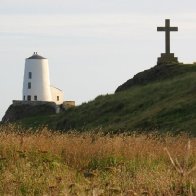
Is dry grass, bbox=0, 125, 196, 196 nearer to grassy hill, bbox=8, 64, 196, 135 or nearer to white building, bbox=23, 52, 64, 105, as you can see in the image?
grassy hill, bbox=8, 64, 196, 135

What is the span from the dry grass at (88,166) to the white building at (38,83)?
76.3 metres

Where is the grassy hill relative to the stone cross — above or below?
below

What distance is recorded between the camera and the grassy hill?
31.4 meters

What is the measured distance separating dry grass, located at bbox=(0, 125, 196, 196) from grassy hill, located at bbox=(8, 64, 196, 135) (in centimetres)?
1150

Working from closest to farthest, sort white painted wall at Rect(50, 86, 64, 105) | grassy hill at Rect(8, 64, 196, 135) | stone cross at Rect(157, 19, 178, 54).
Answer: grassy hill at Rect(8, 64, 196, 135), stone cross at Rect(157, 19, 178, 54), white painted wall at Rect(50, 86, 64, 105)

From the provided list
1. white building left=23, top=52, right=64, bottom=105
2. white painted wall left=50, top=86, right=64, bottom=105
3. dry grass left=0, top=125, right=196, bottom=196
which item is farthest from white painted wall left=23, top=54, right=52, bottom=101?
dry grass left=0, top=125, right=196, bottom=196

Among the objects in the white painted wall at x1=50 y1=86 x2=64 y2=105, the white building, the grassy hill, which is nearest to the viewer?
the grassy hill

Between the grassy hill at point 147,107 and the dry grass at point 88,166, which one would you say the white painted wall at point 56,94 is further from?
the dry grass at point 88,166

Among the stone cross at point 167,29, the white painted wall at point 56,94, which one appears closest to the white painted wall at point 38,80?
the white painted wall at point 56,94

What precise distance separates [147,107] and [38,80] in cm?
5821

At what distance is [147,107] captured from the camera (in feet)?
120

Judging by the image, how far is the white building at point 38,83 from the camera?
304 feet

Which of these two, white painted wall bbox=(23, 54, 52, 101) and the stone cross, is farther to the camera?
white painted wall bbox=(23, 54, 52, 101)

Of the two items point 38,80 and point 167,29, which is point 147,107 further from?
point 38,80
